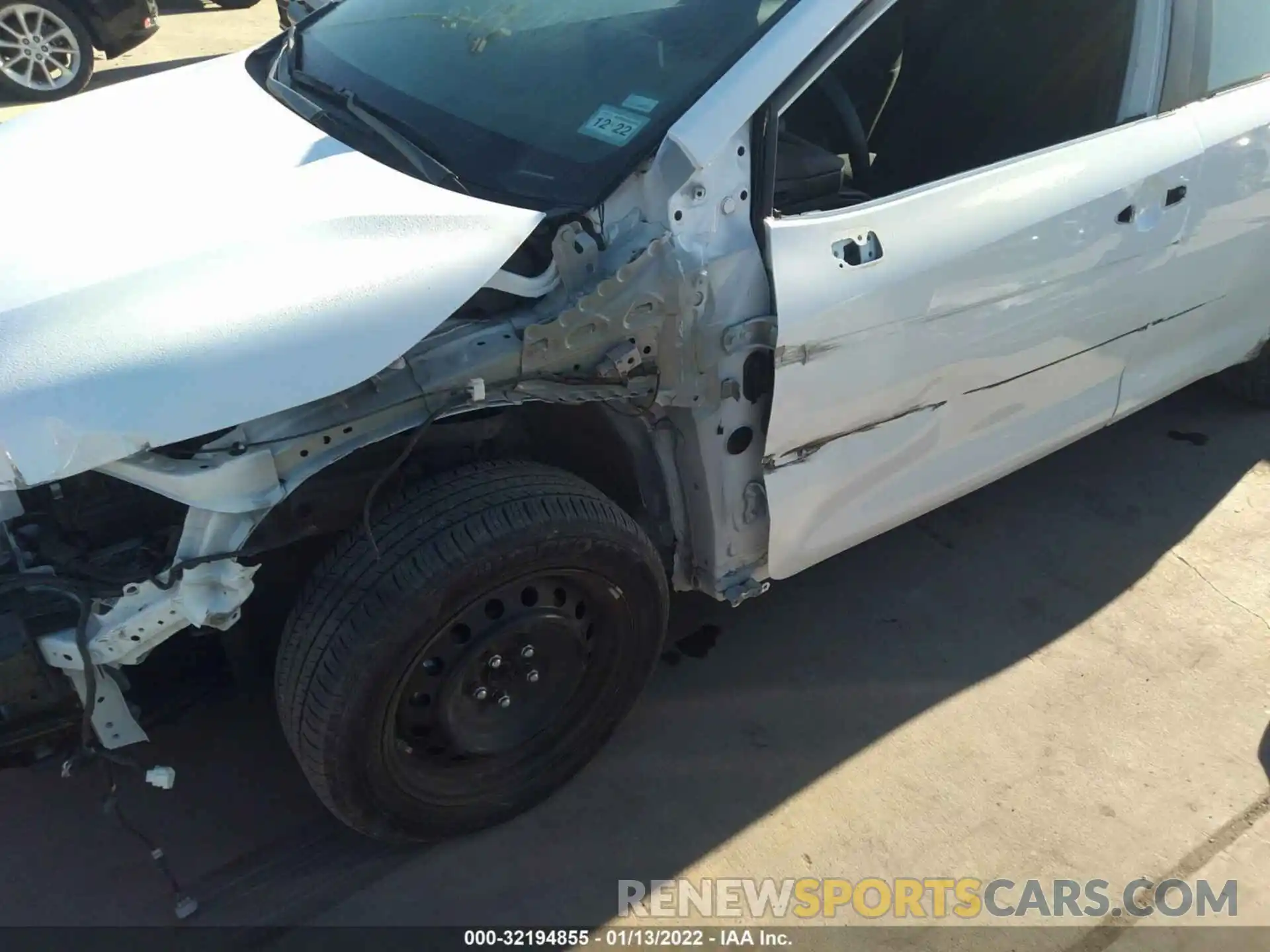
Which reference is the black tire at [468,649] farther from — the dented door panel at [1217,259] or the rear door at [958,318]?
the dented door panel at [1217,259]

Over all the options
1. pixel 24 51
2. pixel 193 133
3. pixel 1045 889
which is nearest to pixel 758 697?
pixel 1045 889

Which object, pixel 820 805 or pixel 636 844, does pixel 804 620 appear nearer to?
pixel 820 805

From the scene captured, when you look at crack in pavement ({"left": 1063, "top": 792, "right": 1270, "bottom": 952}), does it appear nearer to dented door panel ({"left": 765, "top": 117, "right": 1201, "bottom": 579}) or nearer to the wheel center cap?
dented door panel ({"left": 765, "top": 117, "right": 1201, "bottom": 579})

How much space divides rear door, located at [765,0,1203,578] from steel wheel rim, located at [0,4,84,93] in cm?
680

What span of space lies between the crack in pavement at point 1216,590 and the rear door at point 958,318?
640mm

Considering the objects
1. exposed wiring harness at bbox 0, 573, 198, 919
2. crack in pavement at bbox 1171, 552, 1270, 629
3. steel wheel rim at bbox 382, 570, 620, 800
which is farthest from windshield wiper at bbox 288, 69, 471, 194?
crack in pavement at bbox 1171, 552, 1270, 629

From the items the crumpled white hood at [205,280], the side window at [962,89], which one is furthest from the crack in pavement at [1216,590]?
the crumpled white hood at [205,280]

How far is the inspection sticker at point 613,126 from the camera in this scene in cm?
208

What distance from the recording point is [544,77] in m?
2.33

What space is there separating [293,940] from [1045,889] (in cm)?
155

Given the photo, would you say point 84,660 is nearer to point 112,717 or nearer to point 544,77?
point 112,717

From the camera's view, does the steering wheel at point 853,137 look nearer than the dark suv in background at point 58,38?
Yes

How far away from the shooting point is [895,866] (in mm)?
2244

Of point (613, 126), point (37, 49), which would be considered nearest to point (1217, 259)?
point (613, 126)
